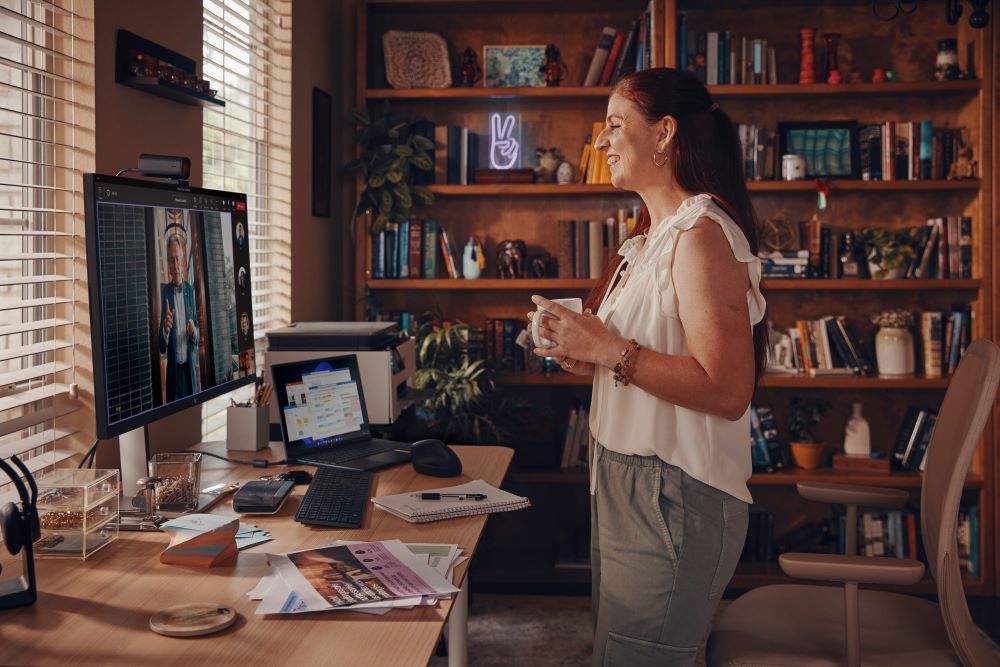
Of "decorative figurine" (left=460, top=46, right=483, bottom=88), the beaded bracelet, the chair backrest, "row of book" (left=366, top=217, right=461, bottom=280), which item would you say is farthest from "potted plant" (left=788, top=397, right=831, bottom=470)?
the beaded bracelet

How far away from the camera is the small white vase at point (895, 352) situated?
→ 3.72 metres

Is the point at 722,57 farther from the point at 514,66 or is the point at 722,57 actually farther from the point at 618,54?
the point at 514,66

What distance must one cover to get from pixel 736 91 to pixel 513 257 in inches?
41.5

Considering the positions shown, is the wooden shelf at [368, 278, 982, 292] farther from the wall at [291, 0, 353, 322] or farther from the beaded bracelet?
the beaded bracelet

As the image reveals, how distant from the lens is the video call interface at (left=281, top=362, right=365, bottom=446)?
223 cm

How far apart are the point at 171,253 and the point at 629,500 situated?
3.06 ft

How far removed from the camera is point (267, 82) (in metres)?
3.24

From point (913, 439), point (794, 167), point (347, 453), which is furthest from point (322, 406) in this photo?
point (913, 439)

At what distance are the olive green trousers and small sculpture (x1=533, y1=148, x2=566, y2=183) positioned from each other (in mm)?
2432

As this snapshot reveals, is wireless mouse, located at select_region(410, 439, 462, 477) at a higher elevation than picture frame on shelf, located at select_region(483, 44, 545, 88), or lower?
lower

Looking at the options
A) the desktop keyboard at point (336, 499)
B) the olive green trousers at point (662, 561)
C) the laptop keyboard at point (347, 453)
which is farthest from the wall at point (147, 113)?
the olive green trousers at point (662, 561)

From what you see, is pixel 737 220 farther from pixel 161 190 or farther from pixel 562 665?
pixel 562 665

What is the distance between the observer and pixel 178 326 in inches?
Result: 70.7

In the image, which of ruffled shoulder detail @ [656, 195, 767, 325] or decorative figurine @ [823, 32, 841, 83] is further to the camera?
decorative figurine @ [823, 32, 841, 83]
